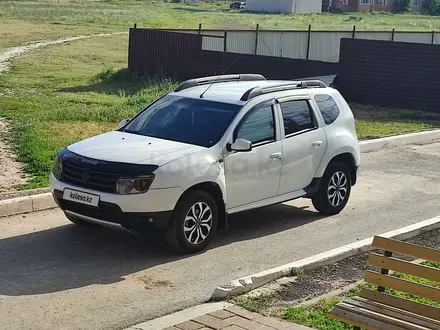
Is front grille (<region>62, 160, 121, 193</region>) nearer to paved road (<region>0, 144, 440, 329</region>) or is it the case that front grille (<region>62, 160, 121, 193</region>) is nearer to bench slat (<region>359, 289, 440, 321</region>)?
paved road (<region>0, 144, 440, 329</region>)

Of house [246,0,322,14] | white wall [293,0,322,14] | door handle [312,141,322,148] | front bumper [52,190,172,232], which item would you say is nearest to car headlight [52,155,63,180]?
front bumper [52,190,172,232]

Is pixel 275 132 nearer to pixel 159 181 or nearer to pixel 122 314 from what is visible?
pixel 159 181

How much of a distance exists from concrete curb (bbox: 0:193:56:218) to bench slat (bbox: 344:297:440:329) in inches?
206

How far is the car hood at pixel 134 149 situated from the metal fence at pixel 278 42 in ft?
52.8

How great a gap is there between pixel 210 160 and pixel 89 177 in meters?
1.26

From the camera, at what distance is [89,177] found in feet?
27.5

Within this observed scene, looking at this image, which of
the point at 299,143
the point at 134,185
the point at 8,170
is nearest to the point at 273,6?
the point at 8,170

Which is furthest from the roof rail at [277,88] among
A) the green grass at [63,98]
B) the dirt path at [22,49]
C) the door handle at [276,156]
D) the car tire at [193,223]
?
the dirt path at [22,49]

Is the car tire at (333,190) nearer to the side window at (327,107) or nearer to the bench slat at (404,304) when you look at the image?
the side window at (327,107)

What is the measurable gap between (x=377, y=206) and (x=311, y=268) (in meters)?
3.61

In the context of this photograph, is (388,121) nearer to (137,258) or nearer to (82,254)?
(137,258)

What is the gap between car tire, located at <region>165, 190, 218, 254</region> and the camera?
8367mm

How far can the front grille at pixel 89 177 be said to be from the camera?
27.0ft

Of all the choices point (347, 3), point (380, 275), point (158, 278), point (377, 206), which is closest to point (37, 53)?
point (377, 206)
